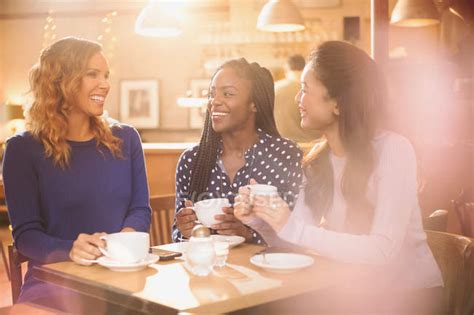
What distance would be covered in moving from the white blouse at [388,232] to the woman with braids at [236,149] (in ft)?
1.84

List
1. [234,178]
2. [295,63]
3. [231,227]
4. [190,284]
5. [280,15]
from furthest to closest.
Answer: [280,15], [295,63], [234,178], [231,227], [190,284]

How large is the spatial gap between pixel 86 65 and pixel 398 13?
14.6ft

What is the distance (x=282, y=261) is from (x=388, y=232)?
34cm

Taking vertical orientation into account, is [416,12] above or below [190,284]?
above

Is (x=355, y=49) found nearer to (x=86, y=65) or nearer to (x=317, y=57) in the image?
(x=317, y=57)

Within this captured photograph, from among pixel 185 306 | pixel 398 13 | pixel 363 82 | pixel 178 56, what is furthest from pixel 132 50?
pixel 185 306

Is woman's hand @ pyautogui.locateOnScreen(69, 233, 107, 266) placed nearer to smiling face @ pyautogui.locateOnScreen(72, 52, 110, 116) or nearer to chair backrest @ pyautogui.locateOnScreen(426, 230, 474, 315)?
smiling face @ pyautogui.locateOnScreen(72, 52, 110, 116)

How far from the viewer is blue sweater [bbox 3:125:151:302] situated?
2.50m

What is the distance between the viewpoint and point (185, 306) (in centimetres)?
159

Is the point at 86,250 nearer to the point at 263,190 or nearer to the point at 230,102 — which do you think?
the point at 263,190

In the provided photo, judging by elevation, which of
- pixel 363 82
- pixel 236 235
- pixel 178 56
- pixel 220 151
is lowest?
pixel 236 235

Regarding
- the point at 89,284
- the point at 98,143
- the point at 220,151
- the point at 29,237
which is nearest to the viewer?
the point at 89,284

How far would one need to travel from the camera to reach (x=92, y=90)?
8.64ft

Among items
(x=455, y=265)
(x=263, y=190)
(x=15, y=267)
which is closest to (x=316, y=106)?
(x=263, y=190)
